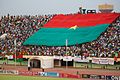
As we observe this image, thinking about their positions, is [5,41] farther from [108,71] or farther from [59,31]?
[108,71]

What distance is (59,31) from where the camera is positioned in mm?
50750

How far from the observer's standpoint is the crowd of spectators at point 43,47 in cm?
4303

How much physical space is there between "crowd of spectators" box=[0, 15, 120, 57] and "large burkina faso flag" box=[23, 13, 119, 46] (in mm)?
731

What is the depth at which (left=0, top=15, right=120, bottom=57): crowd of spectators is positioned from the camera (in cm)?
4303

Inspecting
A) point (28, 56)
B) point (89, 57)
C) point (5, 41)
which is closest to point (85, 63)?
point (89, 57)

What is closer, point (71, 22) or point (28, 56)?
point (28, 56)

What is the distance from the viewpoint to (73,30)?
4922cm

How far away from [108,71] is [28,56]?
36.4 feet

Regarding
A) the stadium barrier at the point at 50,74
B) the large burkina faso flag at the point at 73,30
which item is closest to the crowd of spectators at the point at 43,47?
the large burkina faso flag at the point at 73,30

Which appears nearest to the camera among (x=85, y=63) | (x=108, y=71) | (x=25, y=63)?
(x=108, y=71)

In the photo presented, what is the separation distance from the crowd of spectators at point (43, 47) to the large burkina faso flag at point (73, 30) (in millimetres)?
731

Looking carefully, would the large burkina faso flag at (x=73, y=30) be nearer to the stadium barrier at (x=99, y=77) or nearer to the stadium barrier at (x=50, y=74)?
the stadium barrier at (x=50, y=74)

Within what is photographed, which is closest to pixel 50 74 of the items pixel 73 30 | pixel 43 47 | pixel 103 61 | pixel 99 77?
pixel 99 77

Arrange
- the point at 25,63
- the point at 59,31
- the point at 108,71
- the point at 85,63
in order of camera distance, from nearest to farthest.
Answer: the point at 108,71, the point at 85,63, the point at 25,63, the point at 59,31
